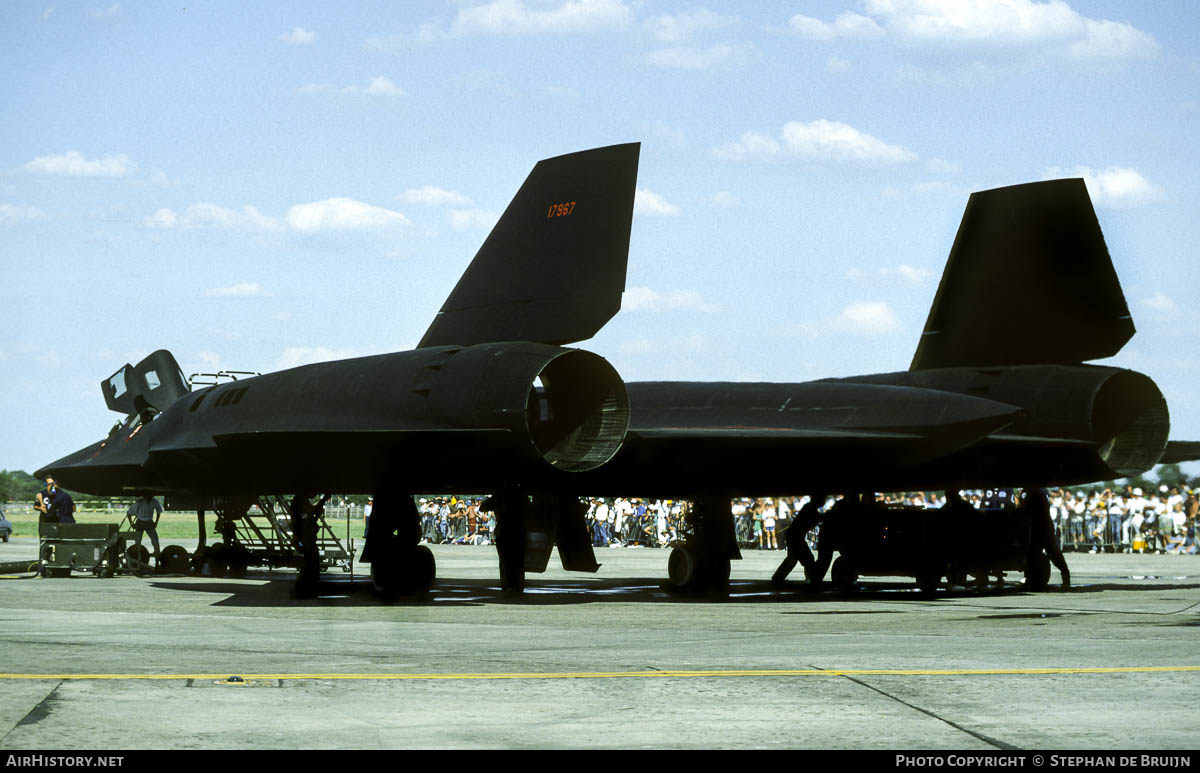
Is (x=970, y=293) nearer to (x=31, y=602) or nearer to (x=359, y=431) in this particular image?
(x=359, y=431)

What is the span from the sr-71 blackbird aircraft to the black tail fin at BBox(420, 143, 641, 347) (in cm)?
2

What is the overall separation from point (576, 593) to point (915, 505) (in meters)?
13.2

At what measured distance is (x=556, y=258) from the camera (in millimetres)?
14719

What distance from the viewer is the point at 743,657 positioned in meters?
9.03

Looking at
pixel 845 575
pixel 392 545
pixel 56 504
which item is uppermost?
pixel 56 504

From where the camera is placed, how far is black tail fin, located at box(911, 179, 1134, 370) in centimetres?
1692

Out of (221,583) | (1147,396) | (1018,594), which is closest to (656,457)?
(1018,594)

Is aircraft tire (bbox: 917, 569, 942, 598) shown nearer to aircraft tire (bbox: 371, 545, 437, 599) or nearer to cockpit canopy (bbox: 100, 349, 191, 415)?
aircraft tire (bbox: 371, 545, 437, 599)

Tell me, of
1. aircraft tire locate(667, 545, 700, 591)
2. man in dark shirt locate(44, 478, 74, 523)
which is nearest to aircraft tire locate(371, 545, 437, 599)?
aircraft tire locate(667, 545, 700, 591)

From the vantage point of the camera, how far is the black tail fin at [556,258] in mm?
14359

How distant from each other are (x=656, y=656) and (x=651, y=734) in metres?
3.28

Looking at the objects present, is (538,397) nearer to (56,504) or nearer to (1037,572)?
(1037,572)

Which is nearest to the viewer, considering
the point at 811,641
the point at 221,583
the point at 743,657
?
the point at 743,657

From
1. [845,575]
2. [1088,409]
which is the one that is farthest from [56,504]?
[1088,409]
